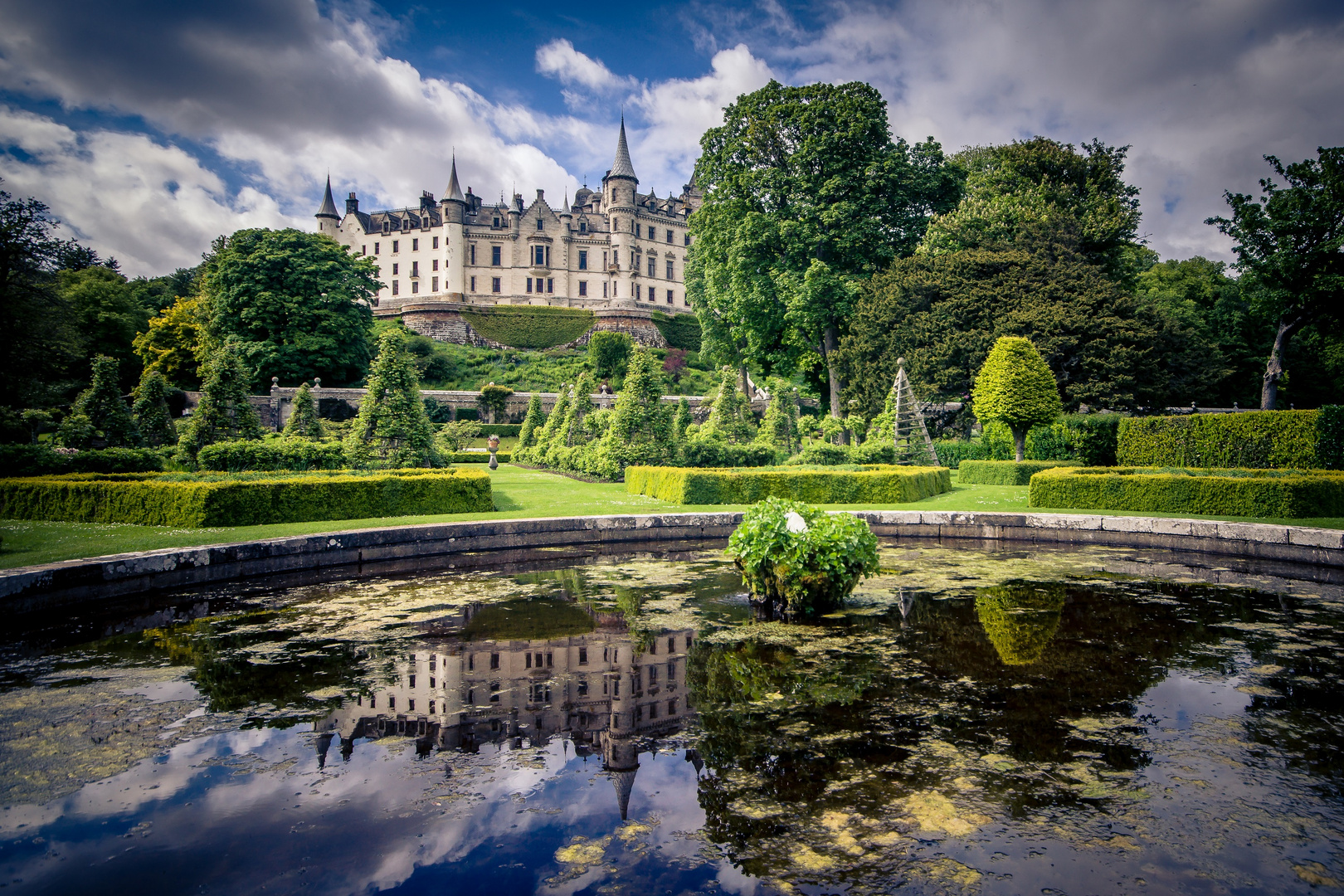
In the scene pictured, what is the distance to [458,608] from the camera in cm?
700

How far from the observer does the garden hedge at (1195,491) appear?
11242 millimetres

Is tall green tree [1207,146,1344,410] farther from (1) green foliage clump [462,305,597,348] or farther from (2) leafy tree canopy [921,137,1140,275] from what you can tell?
(1) green foliage clump [462,305,597,348]

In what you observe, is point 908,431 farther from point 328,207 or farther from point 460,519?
point 328,207

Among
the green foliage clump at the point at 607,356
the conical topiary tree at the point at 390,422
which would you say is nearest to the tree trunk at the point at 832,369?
the conical topiary tree at the point at 390,422

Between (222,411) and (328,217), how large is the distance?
68.5 metres

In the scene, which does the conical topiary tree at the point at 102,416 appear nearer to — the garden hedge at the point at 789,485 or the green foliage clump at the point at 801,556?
the garden hedge at the point at 789,485

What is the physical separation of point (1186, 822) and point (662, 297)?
7701cm

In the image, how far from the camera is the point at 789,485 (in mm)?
14453

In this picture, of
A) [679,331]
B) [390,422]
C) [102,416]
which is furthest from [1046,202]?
[679,331]

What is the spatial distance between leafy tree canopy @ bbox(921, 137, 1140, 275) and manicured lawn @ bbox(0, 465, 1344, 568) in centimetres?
1326

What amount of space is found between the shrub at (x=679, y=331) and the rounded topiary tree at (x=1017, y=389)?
157 ft

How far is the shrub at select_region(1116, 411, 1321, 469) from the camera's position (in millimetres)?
14547

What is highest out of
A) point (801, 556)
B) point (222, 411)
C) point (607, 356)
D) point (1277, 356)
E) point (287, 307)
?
point (287, 307)

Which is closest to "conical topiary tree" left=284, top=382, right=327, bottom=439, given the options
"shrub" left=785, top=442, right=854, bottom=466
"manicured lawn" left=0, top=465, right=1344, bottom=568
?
"manicured lawn" left=0, top=465, right=1344, bottom=568
